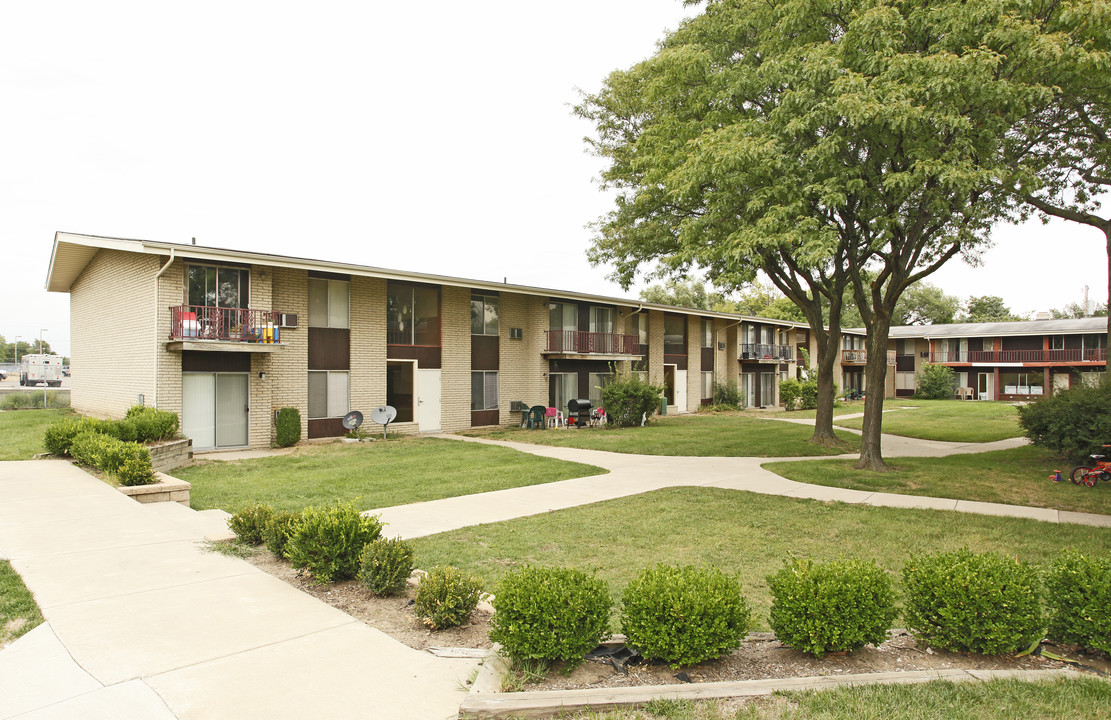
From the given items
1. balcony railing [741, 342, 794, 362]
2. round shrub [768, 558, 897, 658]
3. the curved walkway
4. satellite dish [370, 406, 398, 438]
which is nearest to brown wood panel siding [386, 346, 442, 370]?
satellite dish [370, 406, 398, 438]

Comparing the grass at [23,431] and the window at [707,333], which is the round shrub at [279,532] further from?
the window at [707,333]

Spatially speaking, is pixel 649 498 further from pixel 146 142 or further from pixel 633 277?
pixel 146 142

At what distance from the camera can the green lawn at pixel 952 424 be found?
20.9 meters

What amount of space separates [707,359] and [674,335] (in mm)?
3128

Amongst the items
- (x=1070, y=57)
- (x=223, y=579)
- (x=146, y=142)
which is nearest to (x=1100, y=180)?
(x=1070, y=57)

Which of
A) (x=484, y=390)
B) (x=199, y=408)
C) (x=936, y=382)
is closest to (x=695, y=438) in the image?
(x=484, y=390)

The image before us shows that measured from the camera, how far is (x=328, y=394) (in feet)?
59.6

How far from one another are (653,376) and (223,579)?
25198 mm

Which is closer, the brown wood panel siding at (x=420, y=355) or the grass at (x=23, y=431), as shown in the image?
the grass at (x=23, y=431)

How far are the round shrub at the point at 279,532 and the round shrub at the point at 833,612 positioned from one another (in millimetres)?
4222

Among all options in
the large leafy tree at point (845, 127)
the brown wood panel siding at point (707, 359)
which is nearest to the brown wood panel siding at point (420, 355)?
the large leafy tree at point (845, 127)

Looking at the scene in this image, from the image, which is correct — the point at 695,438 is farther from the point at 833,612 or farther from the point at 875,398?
the point at 833,612

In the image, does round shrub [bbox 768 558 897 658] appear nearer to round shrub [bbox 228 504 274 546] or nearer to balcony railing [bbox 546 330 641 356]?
round shrub [bbox 228 504 274 546]

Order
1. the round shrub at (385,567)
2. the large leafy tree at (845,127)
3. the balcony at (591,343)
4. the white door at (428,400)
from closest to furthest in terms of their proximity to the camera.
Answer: the round shrub at (385,567), the large leafy tree at (845,127), the white door at (428,400), the balcony at (591,343)
